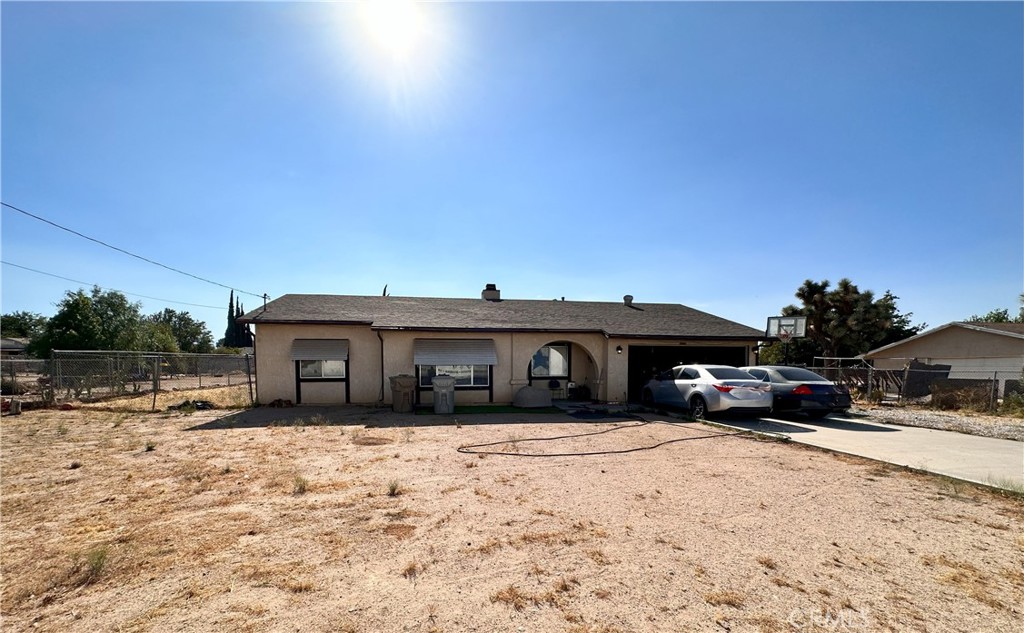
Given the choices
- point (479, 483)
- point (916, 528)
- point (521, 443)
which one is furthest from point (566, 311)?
point (916, 528)

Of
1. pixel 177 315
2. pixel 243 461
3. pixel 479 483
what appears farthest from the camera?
pixel 177 315

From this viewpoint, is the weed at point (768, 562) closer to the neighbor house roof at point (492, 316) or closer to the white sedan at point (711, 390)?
the white sedan at point (711, 390)

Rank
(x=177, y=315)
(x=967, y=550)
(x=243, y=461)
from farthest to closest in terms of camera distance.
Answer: (x=177, y=315), (x=243, y=461), (x=967, y=550)

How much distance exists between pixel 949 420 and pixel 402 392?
53.6 feet

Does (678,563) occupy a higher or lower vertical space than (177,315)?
lower

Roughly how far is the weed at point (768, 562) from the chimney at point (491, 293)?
17.1m

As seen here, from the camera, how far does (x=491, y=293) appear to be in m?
20.6

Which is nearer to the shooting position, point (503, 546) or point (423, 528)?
point (503, 546)

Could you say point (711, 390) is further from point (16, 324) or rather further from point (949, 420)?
point (16, 324)

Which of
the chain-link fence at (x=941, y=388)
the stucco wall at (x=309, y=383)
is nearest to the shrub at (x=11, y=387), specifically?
the stucco wall at (x=309, y=383)

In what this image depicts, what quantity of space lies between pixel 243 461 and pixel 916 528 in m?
9.35

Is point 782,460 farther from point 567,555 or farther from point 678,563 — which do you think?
point 567,555

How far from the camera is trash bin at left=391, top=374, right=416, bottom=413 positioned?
1385 cm

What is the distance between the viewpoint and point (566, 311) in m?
18.9
